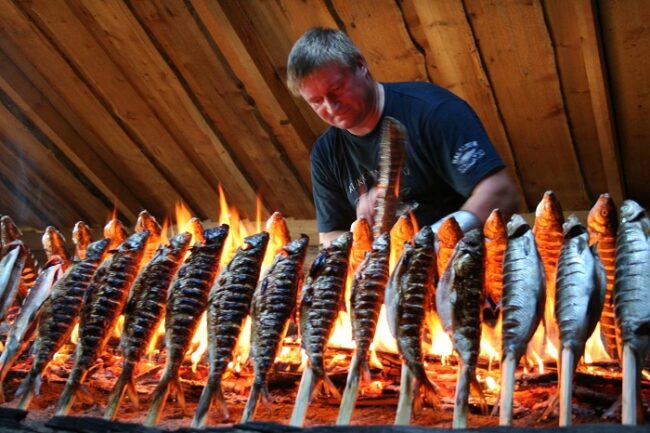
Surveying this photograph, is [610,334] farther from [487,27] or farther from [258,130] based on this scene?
[258,130]

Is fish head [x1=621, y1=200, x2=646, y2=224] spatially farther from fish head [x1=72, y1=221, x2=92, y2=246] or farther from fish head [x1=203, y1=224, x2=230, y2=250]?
fish head [x1=72, y1=221, x2=92, y2=246]

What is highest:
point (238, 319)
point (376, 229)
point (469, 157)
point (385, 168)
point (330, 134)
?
point (330, 134)

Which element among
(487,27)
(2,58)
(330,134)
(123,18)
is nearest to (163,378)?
(330,134)

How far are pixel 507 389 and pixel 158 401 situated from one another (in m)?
1.10

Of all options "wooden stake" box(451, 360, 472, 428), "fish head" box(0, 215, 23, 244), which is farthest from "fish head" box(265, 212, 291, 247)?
"fish head" box(0, 215, 23, 244)

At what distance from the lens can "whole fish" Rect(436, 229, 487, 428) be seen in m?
2.26

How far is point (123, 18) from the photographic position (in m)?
5.12

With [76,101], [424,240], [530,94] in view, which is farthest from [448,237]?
[76,101]

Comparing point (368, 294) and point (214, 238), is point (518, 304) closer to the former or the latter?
point (368, 294)

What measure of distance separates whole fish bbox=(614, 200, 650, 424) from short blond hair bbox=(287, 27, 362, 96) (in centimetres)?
169

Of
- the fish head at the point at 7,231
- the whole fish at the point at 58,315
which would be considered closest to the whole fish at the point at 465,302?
the whole fish at the point at 58,315

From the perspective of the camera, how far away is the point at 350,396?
7.48ft

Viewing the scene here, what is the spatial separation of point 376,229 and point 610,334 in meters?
1.03

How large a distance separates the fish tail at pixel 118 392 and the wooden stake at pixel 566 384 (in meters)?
1.40
